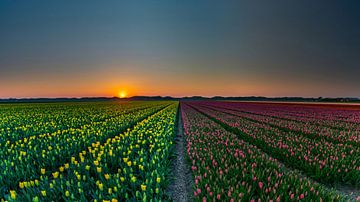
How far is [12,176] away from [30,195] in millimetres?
1362

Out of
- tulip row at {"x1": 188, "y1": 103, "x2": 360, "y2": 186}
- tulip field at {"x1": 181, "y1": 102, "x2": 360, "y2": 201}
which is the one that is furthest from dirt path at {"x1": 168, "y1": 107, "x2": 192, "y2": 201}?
tulip row at {"x1": 188, "y1": 103, "x2": 360, "y2": 186}

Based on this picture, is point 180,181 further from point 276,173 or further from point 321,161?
point 321,161

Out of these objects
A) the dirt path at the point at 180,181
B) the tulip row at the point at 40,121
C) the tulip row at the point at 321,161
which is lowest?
the dirt path at the point at 180,181

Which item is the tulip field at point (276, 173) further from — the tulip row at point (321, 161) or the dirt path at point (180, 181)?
the dirt path at point (180, 181)

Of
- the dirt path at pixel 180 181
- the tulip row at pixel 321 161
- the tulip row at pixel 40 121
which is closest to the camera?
the dirt path at pixel 180 181

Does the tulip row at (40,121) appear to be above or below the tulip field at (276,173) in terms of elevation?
above

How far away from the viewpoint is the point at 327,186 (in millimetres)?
5211

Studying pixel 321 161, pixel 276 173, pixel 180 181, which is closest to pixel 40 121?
pixel 180 181

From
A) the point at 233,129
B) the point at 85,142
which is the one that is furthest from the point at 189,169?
the point at 233,129

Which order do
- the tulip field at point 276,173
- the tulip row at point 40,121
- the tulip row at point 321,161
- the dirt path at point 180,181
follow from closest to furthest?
the tulip field at point 276,173 → the dirt path at point 180,181 → the tulip row at point 321,161 → the tulip row at point 40,121

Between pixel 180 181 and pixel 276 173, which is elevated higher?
pixel 276 173

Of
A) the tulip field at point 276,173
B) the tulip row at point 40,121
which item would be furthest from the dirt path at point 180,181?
the tulip row at point 40,121

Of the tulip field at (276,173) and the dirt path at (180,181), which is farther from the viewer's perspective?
the dirt path at (180,181)

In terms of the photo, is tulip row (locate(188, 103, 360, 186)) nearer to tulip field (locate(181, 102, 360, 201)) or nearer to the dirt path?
tulip field (locate(181, 102, 360, 201))
